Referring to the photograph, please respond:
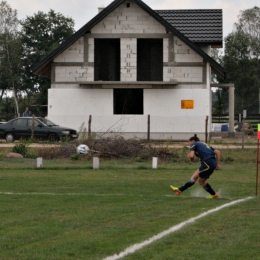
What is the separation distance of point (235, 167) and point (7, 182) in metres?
9.65

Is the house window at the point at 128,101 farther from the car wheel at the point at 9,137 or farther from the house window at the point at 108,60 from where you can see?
the car wheel at the point at 9,137

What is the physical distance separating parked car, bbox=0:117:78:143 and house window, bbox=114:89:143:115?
5013 millimetres

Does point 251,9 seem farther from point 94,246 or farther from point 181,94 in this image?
point 94,246

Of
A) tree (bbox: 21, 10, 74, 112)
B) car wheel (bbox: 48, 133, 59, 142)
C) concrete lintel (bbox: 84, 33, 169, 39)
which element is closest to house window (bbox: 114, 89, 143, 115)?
concrete lintel (bbox: 84, 33, 169, 39)

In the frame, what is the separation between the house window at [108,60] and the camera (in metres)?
41.7

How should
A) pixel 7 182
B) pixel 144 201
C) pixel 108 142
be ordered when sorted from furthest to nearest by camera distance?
pixel 108 142, pixel 7 182, pixel 144 201

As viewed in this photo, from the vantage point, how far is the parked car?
3706 centimetres

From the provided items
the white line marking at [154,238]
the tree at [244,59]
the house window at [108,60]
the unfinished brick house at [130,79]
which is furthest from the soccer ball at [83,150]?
the tree at [244,59]

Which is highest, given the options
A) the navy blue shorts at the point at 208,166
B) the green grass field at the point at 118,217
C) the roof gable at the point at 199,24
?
the roof gable at the point at 199,24

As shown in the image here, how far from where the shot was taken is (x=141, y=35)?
4019 cm

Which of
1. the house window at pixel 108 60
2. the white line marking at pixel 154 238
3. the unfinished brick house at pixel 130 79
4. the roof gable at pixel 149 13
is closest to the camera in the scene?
the white line marking at pixel 154 238

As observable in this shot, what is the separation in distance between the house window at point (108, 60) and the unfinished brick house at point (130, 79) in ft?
0.19

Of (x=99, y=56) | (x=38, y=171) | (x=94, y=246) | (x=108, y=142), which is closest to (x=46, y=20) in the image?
(x=99, y=56)

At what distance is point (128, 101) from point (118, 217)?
30.2 meters
